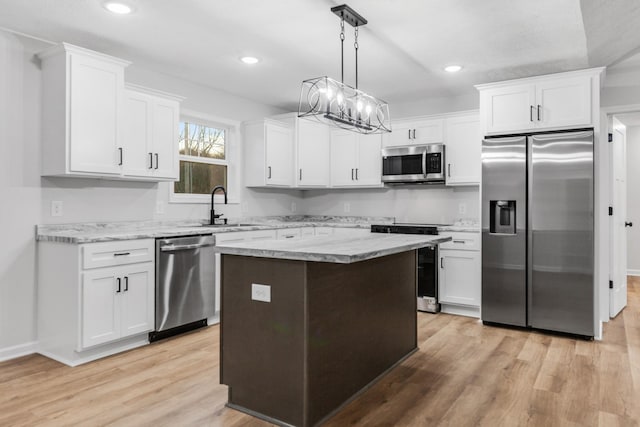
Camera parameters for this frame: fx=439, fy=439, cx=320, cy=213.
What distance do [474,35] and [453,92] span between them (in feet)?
5.64

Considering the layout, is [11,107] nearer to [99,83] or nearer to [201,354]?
[99,83]

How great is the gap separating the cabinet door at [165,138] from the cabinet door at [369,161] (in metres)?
2.30

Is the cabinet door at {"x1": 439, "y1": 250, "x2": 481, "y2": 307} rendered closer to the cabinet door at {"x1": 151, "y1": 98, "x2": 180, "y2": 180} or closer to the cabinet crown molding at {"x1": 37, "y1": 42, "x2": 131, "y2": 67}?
the cabinet door at {"x1": 151, "y1": 98, "x2": 180, "y2": 180}

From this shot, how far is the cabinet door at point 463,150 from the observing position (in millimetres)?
4680

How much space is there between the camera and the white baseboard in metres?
3.21

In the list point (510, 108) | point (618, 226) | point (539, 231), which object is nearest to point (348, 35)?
point (510, 108)

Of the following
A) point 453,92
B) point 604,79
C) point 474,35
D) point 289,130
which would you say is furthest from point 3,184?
point 604,79

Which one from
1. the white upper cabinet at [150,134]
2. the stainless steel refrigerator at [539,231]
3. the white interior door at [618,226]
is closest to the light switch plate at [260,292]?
the white upper cabinet at [150,134]

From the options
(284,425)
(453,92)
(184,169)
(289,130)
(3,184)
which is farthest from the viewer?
(289,130)

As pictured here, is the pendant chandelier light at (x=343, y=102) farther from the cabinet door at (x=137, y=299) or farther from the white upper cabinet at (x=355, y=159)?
the white upper cabinet at (x=355, y=159)

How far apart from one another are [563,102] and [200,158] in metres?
3.60

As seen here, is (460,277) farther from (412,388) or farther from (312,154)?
(312,154)

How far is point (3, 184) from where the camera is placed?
10.6 ft

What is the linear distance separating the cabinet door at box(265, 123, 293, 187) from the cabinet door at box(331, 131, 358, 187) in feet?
2.02
